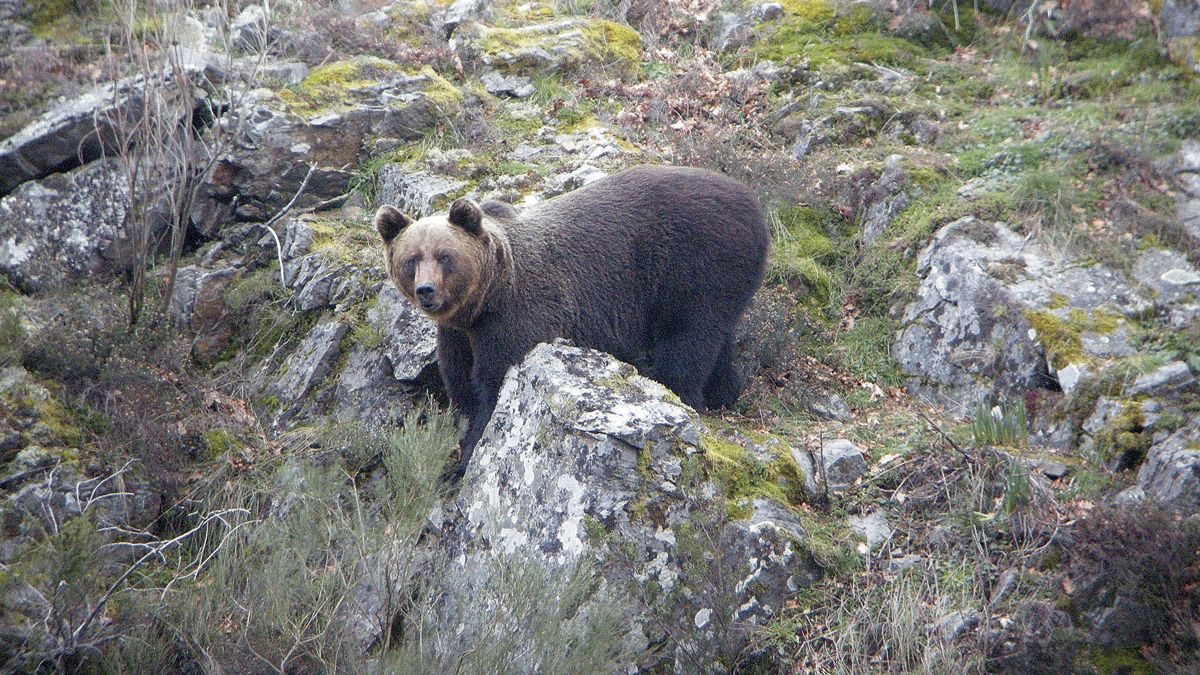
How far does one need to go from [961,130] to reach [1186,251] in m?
2.85

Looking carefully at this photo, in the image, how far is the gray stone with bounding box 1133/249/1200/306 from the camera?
7.14m

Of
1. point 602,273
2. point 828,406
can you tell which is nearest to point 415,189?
point 602,273

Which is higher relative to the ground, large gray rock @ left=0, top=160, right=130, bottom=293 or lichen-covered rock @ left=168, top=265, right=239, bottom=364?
large gray rock @ left=0, top=160, right=130, bottom=293

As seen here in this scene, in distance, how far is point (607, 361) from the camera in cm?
649

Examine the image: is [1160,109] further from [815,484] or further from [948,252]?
[815,484]

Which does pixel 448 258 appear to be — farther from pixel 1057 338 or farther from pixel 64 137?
pixel 64 137

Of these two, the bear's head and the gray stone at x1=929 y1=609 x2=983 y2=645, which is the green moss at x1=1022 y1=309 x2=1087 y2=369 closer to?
the gray stone at x1=929 y1=609 x2=983 y2=645

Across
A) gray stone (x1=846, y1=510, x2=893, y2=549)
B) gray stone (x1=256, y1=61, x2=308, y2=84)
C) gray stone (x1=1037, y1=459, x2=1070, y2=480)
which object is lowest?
gray stone (x1=846, y1=510, x2=893, y2=549)

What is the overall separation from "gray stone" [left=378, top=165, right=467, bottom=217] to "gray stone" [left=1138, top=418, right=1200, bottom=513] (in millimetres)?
6003

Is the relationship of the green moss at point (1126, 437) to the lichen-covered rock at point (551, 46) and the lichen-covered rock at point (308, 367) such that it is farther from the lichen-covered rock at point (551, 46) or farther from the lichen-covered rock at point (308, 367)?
the lichen-covered rock at point (551, 46)

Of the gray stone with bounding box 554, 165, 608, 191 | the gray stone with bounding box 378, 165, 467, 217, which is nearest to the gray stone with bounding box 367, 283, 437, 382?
the gray stone with bounding box 378, 165, 467, 217

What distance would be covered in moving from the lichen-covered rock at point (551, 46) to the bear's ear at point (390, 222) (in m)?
5.04

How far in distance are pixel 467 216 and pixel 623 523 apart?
2.49m

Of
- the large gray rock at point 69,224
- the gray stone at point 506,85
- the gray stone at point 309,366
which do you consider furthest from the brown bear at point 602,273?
the gray stone at point 506,85
